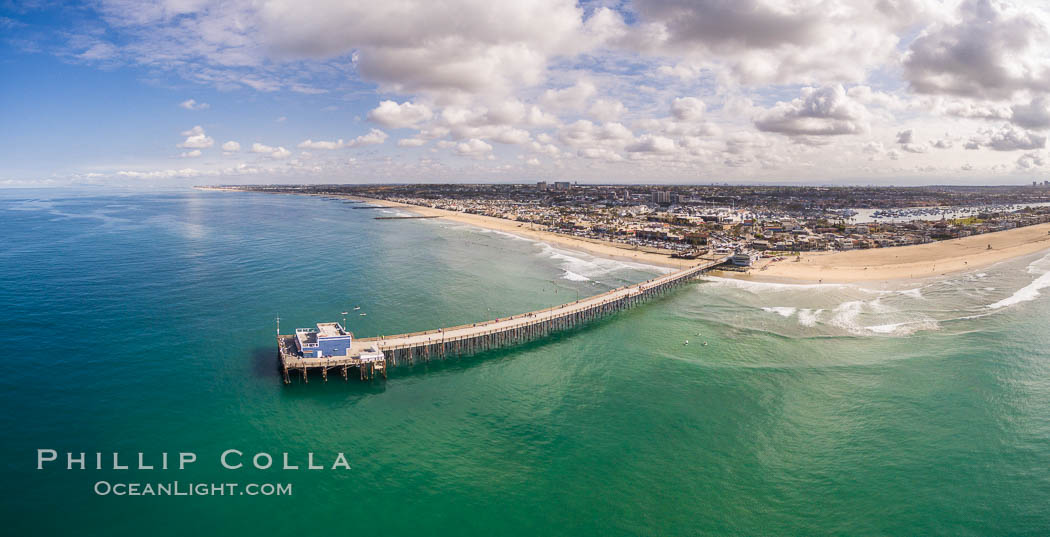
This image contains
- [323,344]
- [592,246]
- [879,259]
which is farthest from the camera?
[592,246]

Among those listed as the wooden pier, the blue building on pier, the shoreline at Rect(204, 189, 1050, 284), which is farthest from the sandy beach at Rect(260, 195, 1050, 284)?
the blue building on pier

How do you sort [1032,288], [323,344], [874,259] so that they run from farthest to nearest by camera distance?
[874,259] < [1032,288] < [323,344]

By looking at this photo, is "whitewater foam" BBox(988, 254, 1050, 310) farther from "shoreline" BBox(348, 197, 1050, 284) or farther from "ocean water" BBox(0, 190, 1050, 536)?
"shoreline" BBox(348, 197, 1050, 284)

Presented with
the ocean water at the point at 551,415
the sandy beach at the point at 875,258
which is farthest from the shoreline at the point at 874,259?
the ocean water at the point at 551,415

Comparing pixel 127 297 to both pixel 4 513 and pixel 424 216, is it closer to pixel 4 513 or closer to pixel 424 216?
pixel 4 513

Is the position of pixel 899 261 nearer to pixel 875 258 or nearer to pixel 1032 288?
pixel 875 258

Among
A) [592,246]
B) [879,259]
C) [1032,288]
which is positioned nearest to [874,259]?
[879,259]
